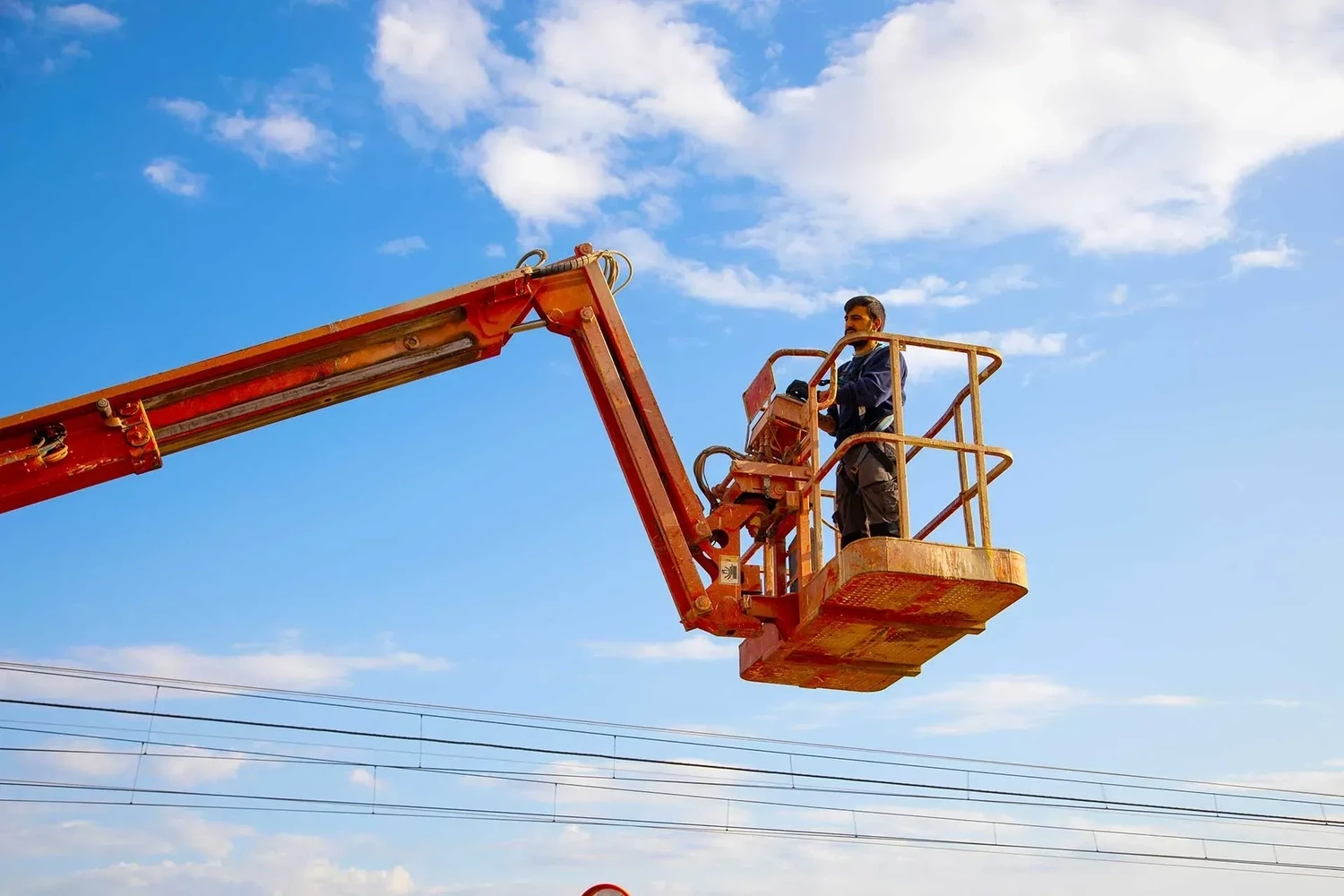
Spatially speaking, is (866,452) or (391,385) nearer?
(866,452)

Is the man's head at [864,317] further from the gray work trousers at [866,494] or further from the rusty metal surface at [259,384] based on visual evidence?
the rusty metal surface at [259,384]

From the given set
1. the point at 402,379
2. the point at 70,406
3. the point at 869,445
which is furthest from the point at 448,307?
the point at 869,445

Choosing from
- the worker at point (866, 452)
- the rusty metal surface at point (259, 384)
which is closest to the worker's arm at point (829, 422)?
the worker at point (866, 452)

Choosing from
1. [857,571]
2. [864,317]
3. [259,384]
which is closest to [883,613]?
[857,571]

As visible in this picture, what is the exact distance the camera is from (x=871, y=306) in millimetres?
8594

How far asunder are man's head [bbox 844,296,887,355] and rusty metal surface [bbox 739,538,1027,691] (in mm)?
1753

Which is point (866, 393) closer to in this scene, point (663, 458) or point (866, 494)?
point (866, 494)

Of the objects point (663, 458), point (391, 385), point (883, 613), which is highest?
point (391, 385)

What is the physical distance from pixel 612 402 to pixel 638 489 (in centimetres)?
60

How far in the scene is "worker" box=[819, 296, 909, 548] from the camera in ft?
26.2

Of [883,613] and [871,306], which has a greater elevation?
[871,306]

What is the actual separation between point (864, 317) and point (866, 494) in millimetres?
1288

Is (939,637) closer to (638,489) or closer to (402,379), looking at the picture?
(638,489)

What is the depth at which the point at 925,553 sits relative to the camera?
729 centimetres
